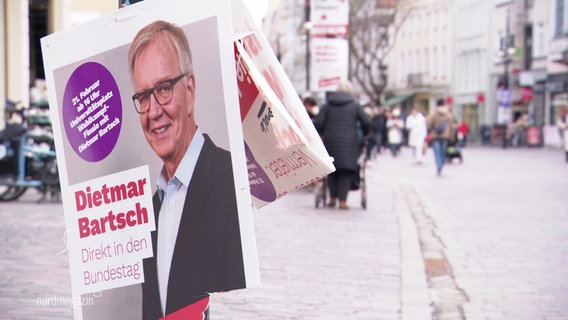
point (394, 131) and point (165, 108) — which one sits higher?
point (165, 108)

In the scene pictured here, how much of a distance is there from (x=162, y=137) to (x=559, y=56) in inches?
2458

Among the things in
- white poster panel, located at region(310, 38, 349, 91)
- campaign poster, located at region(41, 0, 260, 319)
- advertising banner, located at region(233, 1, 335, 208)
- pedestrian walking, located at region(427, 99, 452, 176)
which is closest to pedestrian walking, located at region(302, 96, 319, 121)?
white poster panel, located at region(310, 38, 349, 91)

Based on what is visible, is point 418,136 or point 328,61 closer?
point 328,61

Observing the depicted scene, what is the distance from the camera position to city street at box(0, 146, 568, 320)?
25.4 ft

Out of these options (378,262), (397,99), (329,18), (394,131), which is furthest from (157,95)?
(397,99)

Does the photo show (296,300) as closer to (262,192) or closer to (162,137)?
(262,192)

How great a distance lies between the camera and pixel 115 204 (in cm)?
442

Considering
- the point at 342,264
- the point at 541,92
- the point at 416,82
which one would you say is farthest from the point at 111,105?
the point at 416,82

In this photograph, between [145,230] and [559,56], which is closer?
[145,230]

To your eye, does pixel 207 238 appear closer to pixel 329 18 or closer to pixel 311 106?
pixel 311 106

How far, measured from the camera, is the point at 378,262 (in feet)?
34.1

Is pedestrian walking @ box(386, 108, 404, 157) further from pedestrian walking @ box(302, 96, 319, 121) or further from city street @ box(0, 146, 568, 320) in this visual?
city street @ box(0, 146, 568, 320)

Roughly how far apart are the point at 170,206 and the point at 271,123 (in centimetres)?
51

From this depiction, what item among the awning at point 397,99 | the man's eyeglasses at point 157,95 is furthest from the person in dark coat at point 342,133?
the awning at point 397,99
